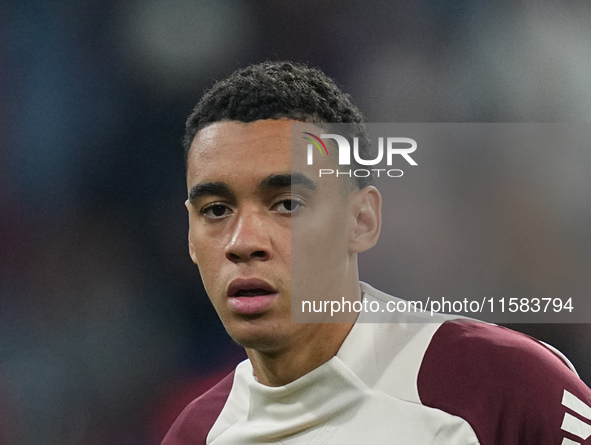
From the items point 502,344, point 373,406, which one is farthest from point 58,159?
point 502,344

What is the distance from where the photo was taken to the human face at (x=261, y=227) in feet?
4.26

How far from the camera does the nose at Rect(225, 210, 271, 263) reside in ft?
4.25

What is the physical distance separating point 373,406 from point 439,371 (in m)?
0.14

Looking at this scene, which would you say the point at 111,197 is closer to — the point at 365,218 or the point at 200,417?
the point at 200,417

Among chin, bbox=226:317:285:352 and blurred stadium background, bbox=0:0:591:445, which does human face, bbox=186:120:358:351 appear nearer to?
chin, bbox=226:317:285:352

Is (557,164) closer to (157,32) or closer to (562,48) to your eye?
(562,48)

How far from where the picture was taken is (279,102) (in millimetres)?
1361

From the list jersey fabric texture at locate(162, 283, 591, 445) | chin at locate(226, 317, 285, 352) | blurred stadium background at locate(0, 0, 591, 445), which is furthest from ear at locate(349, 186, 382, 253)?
blurred stadium background at locate(0, 0, 591, 445)

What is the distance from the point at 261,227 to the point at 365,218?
235 mm

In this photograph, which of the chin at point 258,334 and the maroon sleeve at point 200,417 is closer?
the chin at point 258,334

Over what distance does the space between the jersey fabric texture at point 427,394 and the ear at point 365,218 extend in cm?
10

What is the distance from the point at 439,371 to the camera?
1.31 meters

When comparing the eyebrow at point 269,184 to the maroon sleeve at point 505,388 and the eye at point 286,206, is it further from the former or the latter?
the maroon sleeve at point 505,388

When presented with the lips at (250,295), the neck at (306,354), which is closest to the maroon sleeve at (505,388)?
the neck at (306,354)
